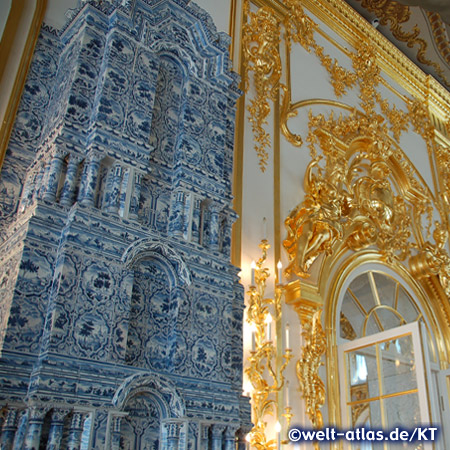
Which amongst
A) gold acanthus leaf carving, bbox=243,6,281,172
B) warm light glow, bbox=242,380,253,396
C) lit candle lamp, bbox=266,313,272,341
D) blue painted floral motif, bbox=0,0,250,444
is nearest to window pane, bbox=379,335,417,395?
lit candle lamp, bbox=266,313,272,341

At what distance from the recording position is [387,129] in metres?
6.74

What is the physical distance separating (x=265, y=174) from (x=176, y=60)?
1.39 m

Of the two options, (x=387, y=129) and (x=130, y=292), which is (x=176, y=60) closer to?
(x=130, y=292)

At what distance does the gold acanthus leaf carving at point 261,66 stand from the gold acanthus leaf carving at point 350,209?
0.61m

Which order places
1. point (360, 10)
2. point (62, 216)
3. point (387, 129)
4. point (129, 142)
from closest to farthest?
point (62, 216), point (129, 142), point (387, 129), point (360, 10)

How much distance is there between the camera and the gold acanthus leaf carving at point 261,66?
4996mm

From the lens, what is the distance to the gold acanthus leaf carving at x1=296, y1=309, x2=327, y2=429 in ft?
13.7

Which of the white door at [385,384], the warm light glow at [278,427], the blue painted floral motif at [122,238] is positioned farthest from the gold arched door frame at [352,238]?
the blue painted floral motif at [122,238]

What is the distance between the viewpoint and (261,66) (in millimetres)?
5285

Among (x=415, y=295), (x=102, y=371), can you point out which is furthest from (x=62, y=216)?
(x=415, y=295)

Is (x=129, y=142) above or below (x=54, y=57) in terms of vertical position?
below

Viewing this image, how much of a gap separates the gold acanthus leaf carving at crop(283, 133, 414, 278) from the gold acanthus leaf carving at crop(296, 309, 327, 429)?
0.45 m

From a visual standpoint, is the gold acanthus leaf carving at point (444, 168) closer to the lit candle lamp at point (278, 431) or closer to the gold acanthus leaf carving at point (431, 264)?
the gold acanthus leaf carving at point (431, 264)

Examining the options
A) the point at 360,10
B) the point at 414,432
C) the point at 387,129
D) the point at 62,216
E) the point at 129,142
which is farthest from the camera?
the point at 360,10
